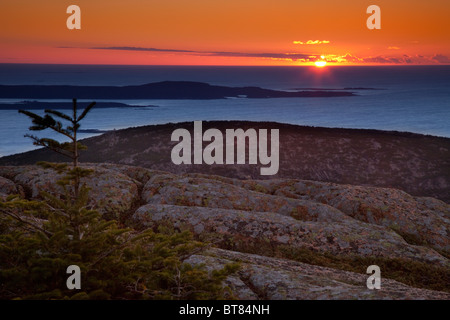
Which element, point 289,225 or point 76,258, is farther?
point 289,225

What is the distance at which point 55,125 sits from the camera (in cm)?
830

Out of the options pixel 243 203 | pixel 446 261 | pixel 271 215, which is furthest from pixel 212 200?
pixel 446 261

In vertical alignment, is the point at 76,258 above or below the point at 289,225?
above

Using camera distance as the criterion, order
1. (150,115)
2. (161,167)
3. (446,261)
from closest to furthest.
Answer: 1. (446,261)
2. (161,167)
3. (150,115)

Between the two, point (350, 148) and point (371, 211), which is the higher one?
point (350, 148)

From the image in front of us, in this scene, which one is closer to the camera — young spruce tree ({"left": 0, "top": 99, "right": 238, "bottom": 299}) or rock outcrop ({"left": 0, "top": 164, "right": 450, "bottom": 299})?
young spruce tree ({"left": 0, "top": 99, "right": 238, "bottom": 299})

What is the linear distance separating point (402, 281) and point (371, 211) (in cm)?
782

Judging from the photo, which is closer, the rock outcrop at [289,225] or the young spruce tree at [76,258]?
the young spruce tree at [76,258]

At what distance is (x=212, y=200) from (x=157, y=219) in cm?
376

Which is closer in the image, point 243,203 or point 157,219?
point 157,219
